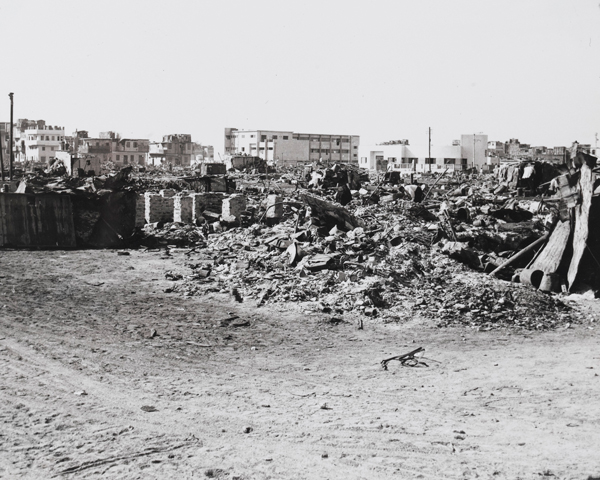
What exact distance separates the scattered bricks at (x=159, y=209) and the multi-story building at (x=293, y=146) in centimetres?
7304

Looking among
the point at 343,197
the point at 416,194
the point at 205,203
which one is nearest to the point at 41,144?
the point at 416,194

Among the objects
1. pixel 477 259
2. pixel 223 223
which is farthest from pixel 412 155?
pixel 477 259

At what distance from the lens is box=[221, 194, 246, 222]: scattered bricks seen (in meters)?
18.1

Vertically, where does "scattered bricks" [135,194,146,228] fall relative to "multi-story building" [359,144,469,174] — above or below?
below

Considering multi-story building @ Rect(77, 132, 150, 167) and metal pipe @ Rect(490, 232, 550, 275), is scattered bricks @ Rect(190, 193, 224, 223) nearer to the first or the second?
metal pipe @ Rect(490, 232, 550, 275)

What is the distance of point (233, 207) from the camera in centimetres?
1808

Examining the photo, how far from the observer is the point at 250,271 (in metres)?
11.6

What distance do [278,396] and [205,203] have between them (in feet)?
45.0

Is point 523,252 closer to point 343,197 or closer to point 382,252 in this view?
point 382,252

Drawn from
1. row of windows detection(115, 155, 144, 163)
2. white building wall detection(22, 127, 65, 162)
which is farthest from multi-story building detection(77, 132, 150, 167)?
white building wall detection(22, 127, 65, 162)

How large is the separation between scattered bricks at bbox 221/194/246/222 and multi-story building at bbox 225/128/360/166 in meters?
73.9

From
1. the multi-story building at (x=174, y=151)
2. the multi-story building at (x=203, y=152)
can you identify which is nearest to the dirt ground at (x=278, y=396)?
the multi-story building at (x=174, y=151)

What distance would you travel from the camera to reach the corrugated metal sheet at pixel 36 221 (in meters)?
14.8

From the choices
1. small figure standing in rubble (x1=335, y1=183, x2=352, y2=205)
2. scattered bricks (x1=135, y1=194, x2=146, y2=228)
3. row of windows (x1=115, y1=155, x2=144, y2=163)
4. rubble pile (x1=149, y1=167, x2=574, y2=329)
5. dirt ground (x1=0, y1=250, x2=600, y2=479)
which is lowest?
dirt ground (x1=0, y1=250, x2=600, y2=479)
